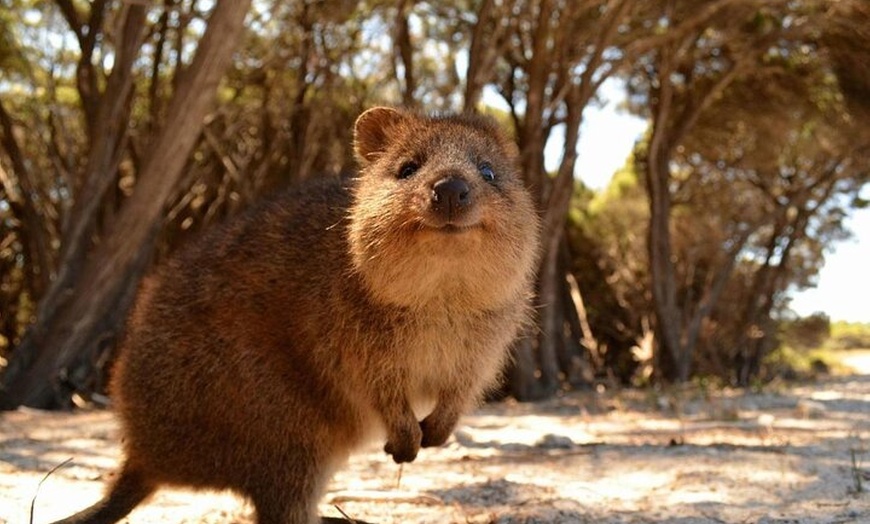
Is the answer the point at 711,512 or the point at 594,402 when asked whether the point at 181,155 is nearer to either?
the point at 711,512

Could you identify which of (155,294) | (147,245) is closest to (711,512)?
(155,294)

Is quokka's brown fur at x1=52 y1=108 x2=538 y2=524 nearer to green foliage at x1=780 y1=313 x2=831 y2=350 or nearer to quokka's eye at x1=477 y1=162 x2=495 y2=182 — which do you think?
quokka's eye at x1=477 y1=162 x2=495 y2=182

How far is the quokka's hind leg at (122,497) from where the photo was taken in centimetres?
329

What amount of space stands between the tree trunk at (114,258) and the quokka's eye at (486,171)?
2.99 meters

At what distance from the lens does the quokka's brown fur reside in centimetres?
301

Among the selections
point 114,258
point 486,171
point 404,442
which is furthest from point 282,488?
point 114,258

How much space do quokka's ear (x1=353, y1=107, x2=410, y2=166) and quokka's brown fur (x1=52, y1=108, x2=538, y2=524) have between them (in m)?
0.07

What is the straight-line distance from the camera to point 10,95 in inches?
464

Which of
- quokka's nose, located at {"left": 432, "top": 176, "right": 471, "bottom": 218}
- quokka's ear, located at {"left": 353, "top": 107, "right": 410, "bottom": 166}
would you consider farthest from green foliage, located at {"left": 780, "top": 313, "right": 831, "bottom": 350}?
quokka's nose, located at {"left": 432, "top": 176, "right": 471, "bottom": 218}

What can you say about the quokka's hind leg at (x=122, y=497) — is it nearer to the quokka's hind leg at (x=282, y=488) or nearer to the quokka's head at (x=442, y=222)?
the quokka's hind leg at (x=282, y=488)

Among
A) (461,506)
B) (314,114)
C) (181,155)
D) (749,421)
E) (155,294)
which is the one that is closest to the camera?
(155,294)

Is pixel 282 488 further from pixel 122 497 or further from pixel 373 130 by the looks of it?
pixel 373 130

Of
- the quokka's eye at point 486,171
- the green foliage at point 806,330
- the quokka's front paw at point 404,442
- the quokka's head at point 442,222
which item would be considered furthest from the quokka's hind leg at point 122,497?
the green foliage at point 806,330

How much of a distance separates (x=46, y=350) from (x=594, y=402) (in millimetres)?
5235
